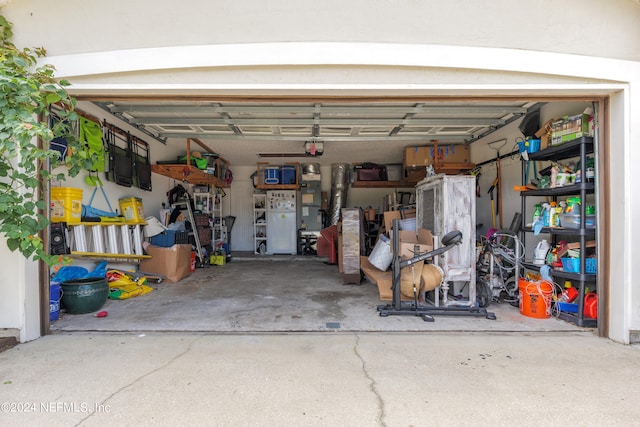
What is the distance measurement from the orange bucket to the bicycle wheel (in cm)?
35

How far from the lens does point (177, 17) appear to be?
269cm

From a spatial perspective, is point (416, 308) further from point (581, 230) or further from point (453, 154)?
point (453, 154)

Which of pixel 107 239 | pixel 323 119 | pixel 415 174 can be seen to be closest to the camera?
pixel 107 239

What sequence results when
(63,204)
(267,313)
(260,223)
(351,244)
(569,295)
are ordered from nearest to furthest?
1. (569,295)
2. (267,313)
3. (63,204)
4. (351,244)
5. (260,223)

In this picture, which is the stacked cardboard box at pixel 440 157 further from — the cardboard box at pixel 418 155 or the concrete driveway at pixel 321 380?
the concrete driveway at pixel 321 380

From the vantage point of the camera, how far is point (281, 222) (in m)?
8.83

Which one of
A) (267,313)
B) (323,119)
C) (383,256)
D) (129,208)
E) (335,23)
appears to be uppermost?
(335,23)

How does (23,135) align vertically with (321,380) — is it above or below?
above

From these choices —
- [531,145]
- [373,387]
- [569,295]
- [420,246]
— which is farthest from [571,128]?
[373,387]

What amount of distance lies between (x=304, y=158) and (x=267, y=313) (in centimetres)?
549

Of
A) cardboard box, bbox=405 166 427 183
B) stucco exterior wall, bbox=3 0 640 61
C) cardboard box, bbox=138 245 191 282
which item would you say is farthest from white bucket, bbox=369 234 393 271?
cardboard box, bbox=138 245 191 282

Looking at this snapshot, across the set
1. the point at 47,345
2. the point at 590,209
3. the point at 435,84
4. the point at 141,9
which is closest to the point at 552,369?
the point at 590,209

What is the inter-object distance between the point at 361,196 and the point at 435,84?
6.89 meters

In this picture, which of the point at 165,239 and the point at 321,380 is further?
the point at 165,239
